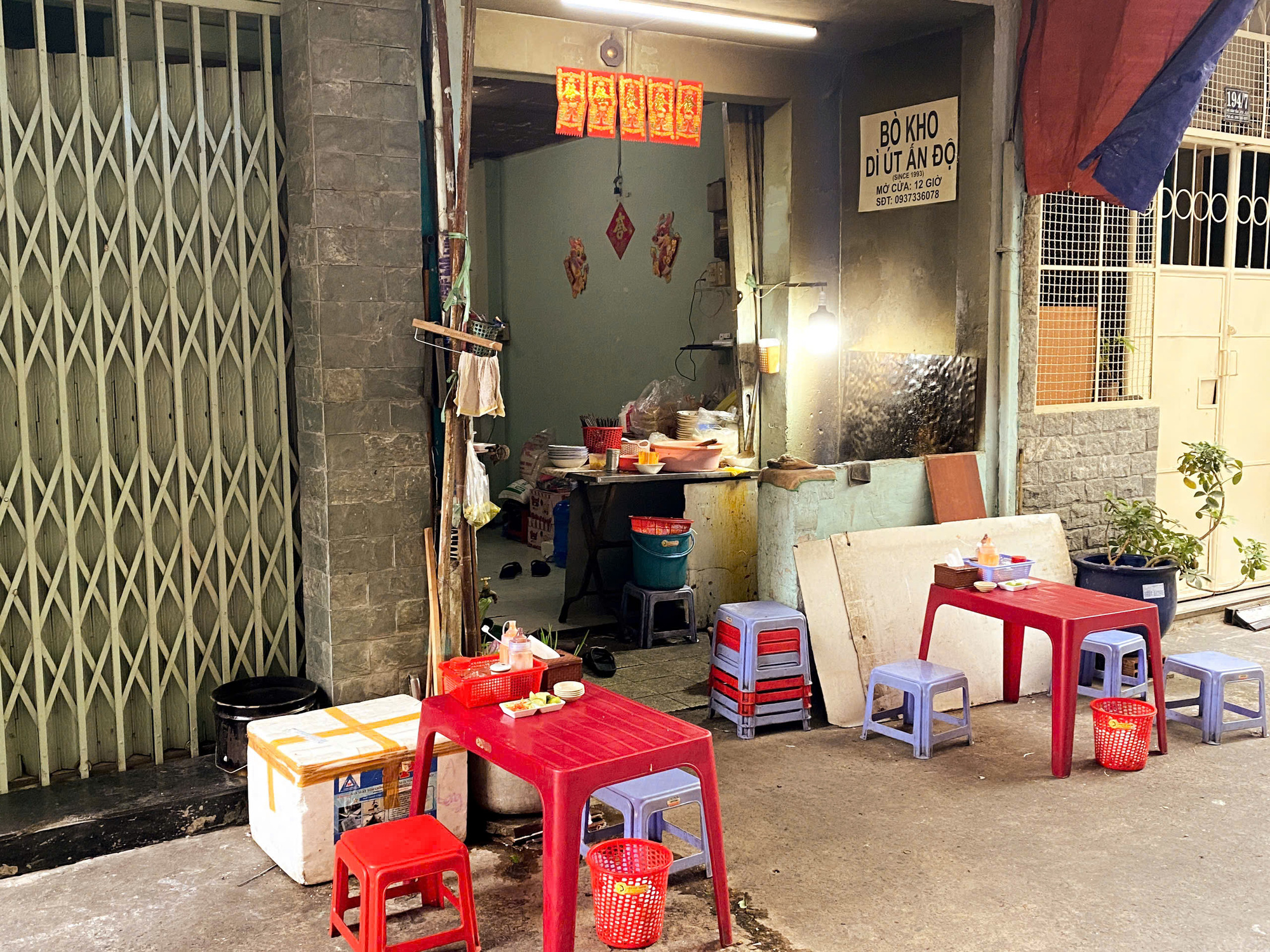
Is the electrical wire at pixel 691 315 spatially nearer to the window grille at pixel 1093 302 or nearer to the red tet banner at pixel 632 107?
the red tet banner at pixel 632 107

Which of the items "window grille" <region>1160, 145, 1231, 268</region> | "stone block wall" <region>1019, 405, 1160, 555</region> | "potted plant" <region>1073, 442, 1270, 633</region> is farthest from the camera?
"window grille" <region>1160, 145, 1231, 268</region>

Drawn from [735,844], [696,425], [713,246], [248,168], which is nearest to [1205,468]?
[696,425]

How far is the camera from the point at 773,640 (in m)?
5.64

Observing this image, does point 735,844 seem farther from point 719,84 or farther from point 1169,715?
point 719,84

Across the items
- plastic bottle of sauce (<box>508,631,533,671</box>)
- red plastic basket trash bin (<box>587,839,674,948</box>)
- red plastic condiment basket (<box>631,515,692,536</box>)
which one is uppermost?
red plastic condiment basket (<box>631,515,692,536</box>)

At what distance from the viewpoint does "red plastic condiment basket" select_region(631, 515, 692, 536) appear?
712 centimetres

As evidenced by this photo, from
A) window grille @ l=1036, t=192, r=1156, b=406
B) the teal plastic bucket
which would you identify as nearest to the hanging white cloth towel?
the teal plastic bucket

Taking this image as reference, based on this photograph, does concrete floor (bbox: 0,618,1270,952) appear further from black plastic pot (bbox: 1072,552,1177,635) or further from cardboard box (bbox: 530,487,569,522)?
cardboard box (bbox: 530,487,569,522)

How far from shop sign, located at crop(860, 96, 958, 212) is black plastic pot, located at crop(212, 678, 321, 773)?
15.3ft

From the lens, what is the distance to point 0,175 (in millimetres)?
4535

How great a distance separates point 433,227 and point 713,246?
13.3 feet

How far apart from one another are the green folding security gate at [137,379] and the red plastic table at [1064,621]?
10.4 ft

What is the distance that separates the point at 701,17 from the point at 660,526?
9.74 ft

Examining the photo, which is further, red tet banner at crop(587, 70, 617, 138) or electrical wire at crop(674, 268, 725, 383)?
electrical wire at crop(674, 268, 725, 383)
